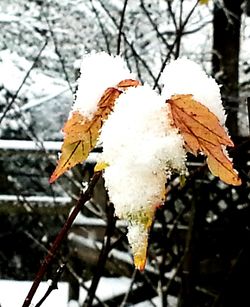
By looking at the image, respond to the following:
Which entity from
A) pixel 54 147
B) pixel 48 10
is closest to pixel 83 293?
pixel 54 147

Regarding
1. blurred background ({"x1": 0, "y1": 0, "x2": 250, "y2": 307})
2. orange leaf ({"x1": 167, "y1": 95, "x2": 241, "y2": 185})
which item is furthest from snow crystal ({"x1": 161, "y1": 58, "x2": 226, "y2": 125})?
blurred background ({"x1": 0, "y1": 0, "x2": 250, "y2": 307})

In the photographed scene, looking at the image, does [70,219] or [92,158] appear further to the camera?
[92,158]

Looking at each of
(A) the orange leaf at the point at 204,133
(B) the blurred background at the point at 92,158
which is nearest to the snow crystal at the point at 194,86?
(A) the orange leaf at the point at 204,133

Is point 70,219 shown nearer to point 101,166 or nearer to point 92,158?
point 101,166

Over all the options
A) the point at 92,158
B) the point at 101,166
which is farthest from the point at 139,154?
the point at 92,158

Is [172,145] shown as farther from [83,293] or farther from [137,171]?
[83,293]

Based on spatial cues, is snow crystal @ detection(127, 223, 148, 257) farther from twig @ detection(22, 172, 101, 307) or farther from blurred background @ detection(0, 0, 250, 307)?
blurred background @ detection(0, 0, 250, 307)
